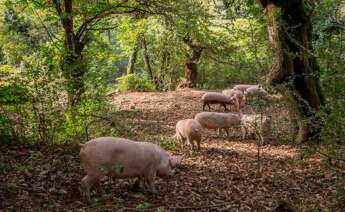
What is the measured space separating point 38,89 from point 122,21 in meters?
9.24

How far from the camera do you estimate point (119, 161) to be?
6.05 m

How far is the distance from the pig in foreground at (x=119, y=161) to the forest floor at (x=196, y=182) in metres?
0.27

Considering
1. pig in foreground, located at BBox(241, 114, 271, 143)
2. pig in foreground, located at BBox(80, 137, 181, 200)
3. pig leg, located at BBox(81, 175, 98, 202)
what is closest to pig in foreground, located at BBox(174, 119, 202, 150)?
pig in foreground, located at BBox(241, 114, 271, 143)

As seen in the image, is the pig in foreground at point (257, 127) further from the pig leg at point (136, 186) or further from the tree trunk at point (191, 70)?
the tree trunk at point (191, 70)

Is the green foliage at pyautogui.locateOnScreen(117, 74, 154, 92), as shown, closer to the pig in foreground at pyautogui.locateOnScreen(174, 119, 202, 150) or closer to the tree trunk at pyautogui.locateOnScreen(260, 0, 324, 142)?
the pig in foreground at pyautogui.locateOnScreen(174, 119, 202, 150)

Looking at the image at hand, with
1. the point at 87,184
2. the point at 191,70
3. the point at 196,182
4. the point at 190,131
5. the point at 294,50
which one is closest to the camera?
the point at 87,184

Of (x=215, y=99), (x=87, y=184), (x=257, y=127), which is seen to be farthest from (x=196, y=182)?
(x=215, y=99)

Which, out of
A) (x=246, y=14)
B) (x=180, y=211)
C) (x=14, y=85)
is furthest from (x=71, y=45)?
(x=180, y=211)

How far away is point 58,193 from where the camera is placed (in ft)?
19.5

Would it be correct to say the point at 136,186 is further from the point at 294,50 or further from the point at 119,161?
the point at 294,50

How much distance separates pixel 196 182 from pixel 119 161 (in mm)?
1976

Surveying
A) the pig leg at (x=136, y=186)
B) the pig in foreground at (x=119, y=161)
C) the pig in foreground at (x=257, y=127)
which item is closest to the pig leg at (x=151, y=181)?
the pig in foreground at (x=119, y=161)

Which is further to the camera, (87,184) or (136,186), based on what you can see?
(136,186)

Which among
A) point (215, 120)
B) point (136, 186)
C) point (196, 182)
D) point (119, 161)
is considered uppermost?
point (119, 161)
